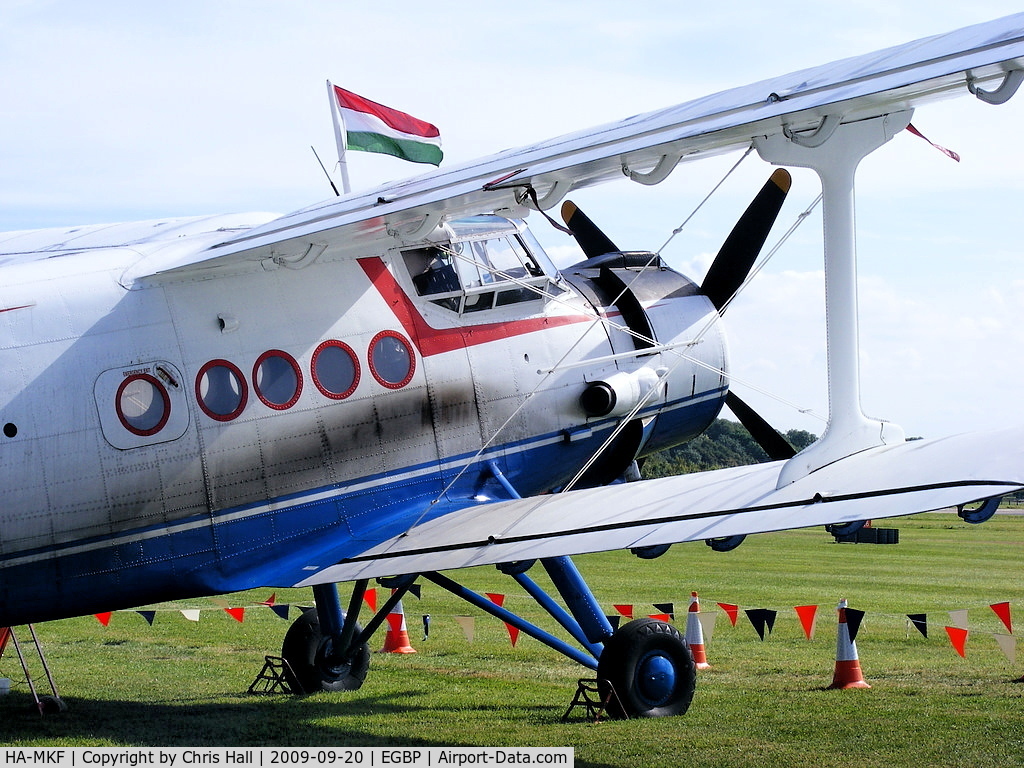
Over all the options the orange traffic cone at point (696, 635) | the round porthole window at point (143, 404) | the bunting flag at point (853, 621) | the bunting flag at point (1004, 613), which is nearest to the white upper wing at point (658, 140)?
the round porthole window at point (143, 404)

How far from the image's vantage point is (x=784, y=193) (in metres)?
13.1

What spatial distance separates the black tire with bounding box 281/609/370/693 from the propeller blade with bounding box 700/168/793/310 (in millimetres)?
4838

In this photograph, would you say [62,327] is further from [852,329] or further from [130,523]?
[852,329]

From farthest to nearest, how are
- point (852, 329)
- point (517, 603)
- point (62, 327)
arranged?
point (517, 603)
point (62, 327)
point (852, 329)

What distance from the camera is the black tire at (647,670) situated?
10000mm

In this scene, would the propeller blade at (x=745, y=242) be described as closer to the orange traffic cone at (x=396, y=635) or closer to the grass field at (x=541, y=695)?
the grass field at (x=541, y=695)

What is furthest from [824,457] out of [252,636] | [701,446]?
[701,446]

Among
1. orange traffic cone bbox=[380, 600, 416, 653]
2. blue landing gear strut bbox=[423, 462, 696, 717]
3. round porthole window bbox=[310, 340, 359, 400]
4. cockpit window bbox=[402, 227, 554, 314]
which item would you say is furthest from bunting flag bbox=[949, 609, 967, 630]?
round porthole window bbox=[310, 340, 359, 400]

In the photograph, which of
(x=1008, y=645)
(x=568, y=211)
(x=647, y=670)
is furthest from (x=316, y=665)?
(x=1008, y=645)

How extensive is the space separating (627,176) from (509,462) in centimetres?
331

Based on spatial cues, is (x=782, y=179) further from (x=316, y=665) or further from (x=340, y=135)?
(x=316, y=665)

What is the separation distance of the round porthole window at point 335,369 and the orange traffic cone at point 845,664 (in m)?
5.00

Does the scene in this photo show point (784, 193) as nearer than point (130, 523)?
No

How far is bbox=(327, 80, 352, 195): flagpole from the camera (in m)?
11.6
